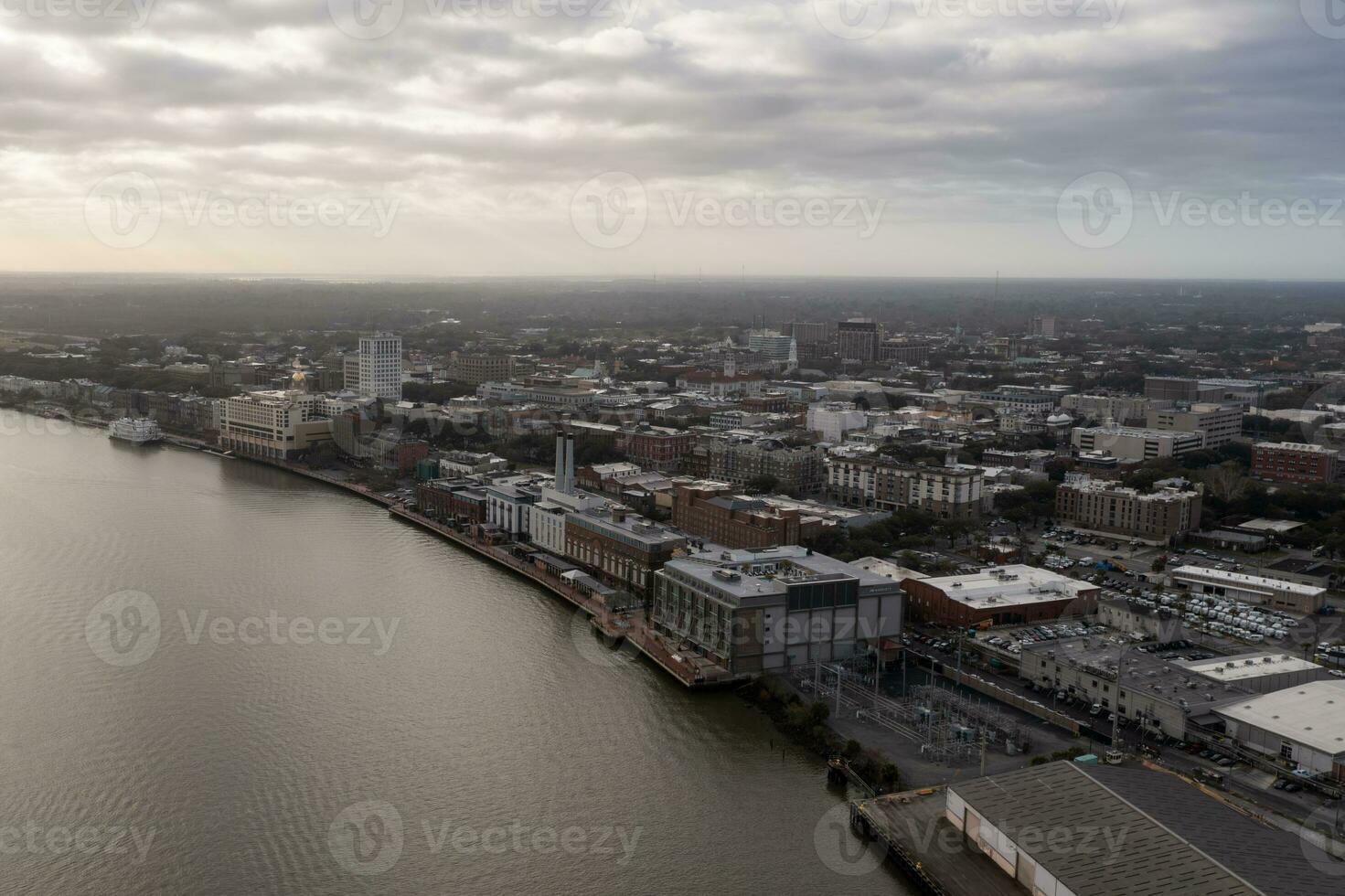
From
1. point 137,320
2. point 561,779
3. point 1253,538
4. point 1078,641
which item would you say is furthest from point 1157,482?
point 137,320

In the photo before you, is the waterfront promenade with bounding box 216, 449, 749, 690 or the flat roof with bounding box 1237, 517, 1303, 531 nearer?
the waterfront promenade with bounding box 216, 449, 749, 690

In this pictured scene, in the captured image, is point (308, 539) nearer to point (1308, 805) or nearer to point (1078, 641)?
point (1078, 641)

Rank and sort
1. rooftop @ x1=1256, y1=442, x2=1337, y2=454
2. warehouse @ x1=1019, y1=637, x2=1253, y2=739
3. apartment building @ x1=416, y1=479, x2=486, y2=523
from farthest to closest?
rooftop @ x1=1256, y1=442, x2=1337, y2=454, apartment building @ x1=416, y1=479, x2=486, y2=523, warehouse @ x1=1019, y1=637, x2=1253, y2=739

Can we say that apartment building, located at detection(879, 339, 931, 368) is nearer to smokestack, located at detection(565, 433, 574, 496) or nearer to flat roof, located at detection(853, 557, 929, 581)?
smokestack, located at detection(565, 433, 574, 496)

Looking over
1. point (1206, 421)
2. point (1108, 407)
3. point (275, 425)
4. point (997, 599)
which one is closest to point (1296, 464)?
point (1206, 421)

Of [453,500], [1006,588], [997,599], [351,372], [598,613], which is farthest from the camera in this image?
[351,372]

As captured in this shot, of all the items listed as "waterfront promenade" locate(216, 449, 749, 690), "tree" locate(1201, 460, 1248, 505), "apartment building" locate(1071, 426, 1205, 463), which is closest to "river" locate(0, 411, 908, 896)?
"waterfront promenade" locate(216, 449, 749, 690)

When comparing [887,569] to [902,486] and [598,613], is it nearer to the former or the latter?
[598,613]

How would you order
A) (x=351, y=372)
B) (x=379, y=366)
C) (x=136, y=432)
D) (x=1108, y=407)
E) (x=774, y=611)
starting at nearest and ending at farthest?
(x=774, y=611)
(x=136, y=432)
(x=1108, y=407)
(x=379, y=366)
(x=351, y=372)
